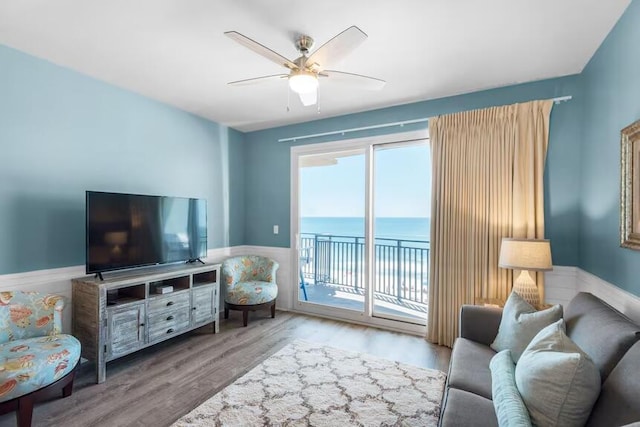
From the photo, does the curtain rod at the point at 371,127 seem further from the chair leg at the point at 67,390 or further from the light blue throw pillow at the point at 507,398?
the chair leg at the point at 67,390

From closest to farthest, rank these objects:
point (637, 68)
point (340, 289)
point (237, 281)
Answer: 1. point (637, 68)
2. point (237, 281)
3. point (340, 289)

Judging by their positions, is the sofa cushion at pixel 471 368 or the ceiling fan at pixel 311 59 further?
the ceiling fan at pixel 311 59

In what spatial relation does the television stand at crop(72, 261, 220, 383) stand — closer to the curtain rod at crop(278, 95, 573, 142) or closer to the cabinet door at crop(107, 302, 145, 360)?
the cabinet door at crop(107, 302, 145, 360)

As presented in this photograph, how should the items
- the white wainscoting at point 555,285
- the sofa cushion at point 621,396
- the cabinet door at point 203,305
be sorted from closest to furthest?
the sofa cushion at point 621,396 → the white wainscoting at point 555,285 → the cabinet door at point 203,305

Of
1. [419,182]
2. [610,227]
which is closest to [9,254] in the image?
[419,182]

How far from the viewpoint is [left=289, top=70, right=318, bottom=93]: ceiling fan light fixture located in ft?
6.67

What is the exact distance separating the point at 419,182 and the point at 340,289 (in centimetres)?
230

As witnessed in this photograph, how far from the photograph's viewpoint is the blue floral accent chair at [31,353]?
5.69ft

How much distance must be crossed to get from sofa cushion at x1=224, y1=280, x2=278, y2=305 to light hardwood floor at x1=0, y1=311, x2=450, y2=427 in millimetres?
311

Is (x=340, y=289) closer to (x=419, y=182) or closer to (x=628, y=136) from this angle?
(x=419, y=182)

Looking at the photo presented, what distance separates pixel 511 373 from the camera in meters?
1.46

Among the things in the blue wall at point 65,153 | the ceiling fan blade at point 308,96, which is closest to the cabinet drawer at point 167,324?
the blue wall at point 65,153

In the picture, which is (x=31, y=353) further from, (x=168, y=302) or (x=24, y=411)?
(x=168, y=302)

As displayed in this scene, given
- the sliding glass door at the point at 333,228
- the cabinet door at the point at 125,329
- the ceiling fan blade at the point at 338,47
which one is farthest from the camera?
the sliding glass door at the point at 333,228
